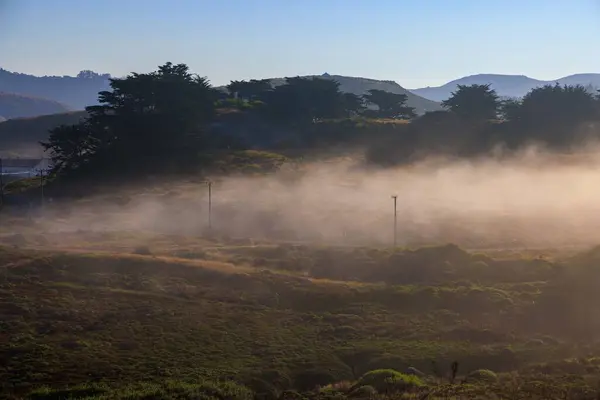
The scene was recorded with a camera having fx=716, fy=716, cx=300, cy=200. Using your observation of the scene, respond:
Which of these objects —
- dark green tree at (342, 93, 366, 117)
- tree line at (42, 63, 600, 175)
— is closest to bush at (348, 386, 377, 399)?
tree line at (42, 63, 600, 175)

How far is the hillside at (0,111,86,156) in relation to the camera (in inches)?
4510

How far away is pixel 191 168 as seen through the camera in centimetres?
6738

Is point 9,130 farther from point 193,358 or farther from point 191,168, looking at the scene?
point 193,358

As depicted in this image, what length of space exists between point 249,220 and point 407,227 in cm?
1172

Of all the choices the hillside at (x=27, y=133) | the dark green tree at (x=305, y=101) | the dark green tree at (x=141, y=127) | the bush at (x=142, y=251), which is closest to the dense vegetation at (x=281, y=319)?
the bush at (x=142, y=251)

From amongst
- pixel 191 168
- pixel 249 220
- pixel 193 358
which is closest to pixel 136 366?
pixel 193 358

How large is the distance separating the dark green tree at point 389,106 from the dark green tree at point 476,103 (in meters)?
7.28

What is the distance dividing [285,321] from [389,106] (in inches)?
2510

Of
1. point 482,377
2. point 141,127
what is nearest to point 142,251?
point 482,377

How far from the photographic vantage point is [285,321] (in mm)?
27500

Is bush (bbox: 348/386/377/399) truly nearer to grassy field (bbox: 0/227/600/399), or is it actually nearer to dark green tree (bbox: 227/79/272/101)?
grassy field (bbox: 0/227/600/399)

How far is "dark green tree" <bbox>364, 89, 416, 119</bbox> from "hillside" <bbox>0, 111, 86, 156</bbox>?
174ft

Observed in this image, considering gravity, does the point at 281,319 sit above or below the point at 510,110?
below

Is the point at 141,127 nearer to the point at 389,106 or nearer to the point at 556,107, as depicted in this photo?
the point at 389,106
